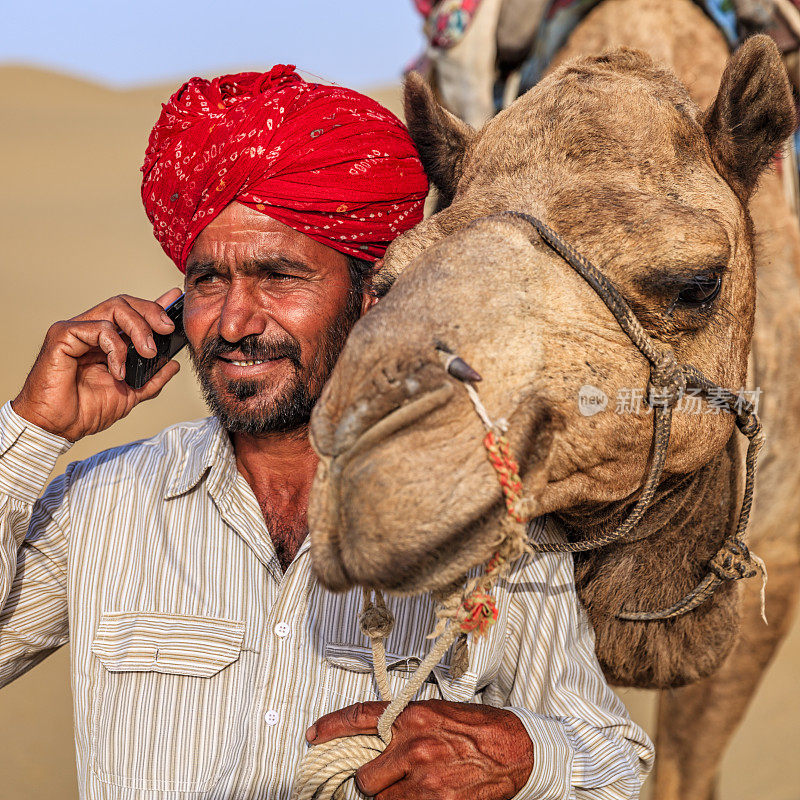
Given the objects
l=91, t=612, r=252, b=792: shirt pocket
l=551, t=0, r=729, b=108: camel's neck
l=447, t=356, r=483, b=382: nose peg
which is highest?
l=551, t=0, r=729, b=108: camel's neck

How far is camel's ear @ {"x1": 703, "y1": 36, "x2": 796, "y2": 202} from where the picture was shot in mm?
2061

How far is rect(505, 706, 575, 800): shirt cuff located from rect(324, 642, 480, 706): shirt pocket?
0.20m

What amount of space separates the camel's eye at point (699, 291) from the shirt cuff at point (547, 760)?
2.88 feet

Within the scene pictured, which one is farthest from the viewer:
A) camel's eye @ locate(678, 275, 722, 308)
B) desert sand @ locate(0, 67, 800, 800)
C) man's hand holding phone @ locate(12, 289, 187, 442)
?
desert sand @ locate(0, 67, 800, 800)

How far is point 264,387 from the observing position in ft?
7.85

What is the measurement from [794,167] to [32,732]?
535cm

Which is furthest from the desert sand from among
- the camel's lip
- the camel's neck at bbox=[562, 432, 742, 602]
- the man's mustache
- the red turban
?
the camel's lip

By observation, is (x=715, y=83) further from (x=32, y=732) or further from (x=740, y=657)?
(x=32, y=732)

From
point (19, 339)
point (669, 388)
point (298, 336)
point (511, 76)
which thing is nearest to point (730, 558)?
point (669, 388)

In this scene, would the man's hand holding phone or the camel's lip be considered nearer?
the camel's lip

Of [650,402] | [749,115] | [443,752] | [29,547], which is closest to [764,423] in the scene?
[749,115]

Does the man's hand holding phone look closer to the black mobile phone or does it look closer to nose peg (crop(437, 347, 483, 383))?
the black mobile phone

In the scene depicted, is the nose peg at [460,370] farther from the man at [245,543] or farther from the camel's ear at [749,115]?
the camel's ear at [749,115]

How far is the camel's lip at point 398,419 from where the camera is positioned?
1458 mm
